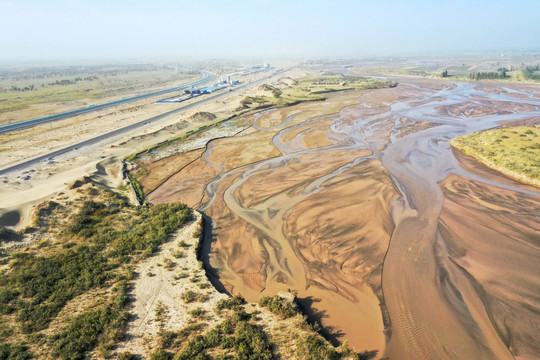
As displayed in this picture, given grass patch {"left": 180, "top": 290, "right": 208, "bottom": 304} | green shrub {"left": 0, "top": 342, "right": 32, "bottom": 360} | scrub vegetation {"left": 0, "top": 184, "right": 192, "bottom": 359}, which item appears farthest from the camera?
grass patch {"left": 180, "top": 290, "right": 208, "bottom": 304}

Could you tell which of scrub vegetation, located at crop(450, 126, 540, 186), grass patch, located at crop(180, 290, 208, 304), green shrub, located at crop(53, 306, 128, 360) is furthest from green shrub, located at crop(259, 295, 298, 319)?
A: scrub vegetation, located at crop(450, 126, 540, 186)

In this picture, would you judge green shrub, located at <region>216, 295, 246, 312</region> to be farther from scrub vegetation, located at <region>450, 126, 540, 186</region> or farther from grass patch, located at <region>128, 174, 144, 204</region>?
scrub vegetation, located at <region>450, 126, 540, 186</region>

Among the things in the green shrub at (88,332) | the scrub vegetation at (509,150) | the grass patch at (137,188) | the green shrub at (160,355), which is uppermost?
the scrub vegetation at (509,150)

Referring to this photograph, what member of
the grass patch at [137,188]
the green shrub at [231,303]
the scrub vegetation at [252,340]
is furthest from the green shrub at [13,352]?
the grass patch at [137,188]

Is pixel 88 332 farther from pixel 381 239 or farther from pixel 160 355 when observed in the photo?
pixel 381 239

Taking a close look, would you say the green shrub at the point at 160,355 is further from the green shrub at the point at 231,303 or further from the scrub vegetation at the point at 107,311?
the green shrub at the point at 231,303

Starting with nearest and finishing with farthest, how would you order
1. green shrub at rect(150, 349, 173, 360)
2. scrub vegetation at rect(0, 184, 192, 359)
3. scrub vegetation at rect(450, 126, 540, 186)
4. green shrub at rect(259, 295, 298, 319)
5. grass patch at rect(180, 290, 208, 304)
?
green shrub at rect(150, 349, 173, 360), scrub vegetation at rect(0, 184, 192, 359), green shrub at rect(259, 295, 298, 319), grass patch at rect(180, 290, 208, 304), scrub vegetation at rect(450, 126, 540, 186)

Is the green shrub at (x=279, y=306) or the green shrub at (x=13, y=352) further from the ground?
the green shrub at (x=13, y=352)
